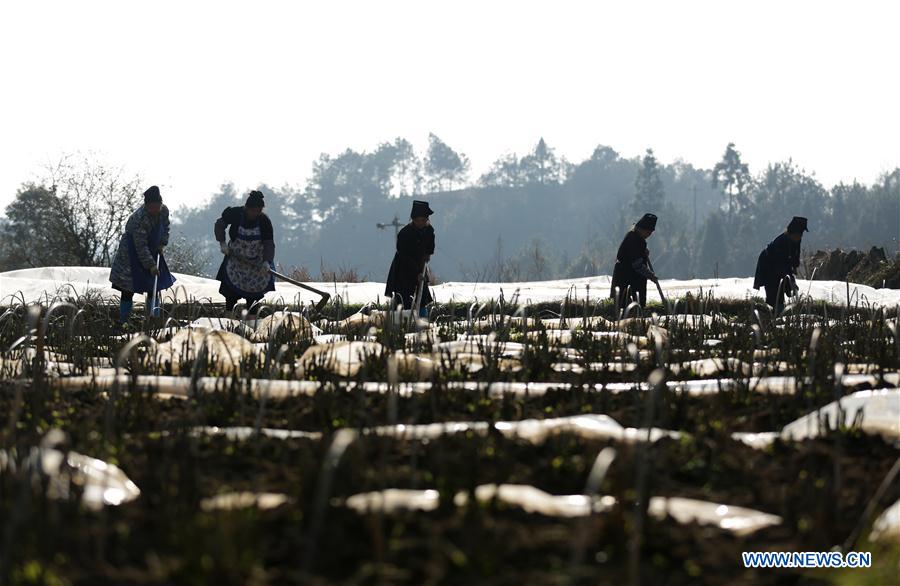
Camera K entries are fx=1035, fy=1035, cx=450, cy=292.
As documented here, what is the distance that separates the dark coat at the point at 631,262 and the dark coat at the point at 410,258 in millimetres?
2009

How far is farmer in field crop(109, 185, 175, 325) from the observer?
10297mm

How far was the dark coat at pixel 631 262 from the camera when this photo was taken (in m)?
10.8

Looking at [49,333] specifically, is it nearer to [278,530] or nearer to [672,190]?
[278,530]

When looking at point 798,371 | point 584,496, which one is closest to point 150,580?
point 584,496

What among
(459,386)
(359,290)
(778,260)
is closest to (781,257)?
(778,260)

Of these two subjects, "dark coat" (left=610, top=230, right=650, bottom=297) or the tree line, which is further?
the tree line

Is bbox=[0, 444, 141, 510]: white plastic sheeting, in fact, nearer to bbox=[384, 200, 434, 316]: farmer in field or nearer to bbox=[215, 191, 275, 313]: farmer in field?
bbox=[215, 191, 275, 313]: farmer in field

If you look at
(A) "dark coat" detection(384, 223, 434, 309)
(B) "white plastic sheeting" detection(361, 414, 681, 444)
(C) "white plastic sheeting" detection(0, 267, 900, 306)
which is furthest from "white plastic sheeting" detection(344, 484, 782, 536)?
(C) "white plastic sheeting" detection(0, 267, 900, 306)

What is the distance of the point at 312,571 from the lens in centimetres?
208

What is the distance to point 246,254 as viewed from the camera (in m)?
10.3

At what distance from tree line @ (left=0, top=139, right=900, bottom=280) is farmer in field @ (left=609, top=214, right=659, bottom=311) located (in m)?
82.9

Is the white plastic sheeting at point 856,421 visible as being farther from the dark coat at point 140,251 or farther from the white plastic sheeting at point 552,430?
the dark coat at point 140,251

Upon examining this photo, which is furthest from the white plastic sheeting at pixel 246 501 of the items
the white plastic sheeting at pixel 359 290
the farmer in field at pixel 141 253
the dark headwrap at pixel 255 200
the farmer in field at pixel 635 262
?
the white plastic sheeting at pixel 359 290

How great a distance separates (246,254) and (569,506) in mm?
8143
